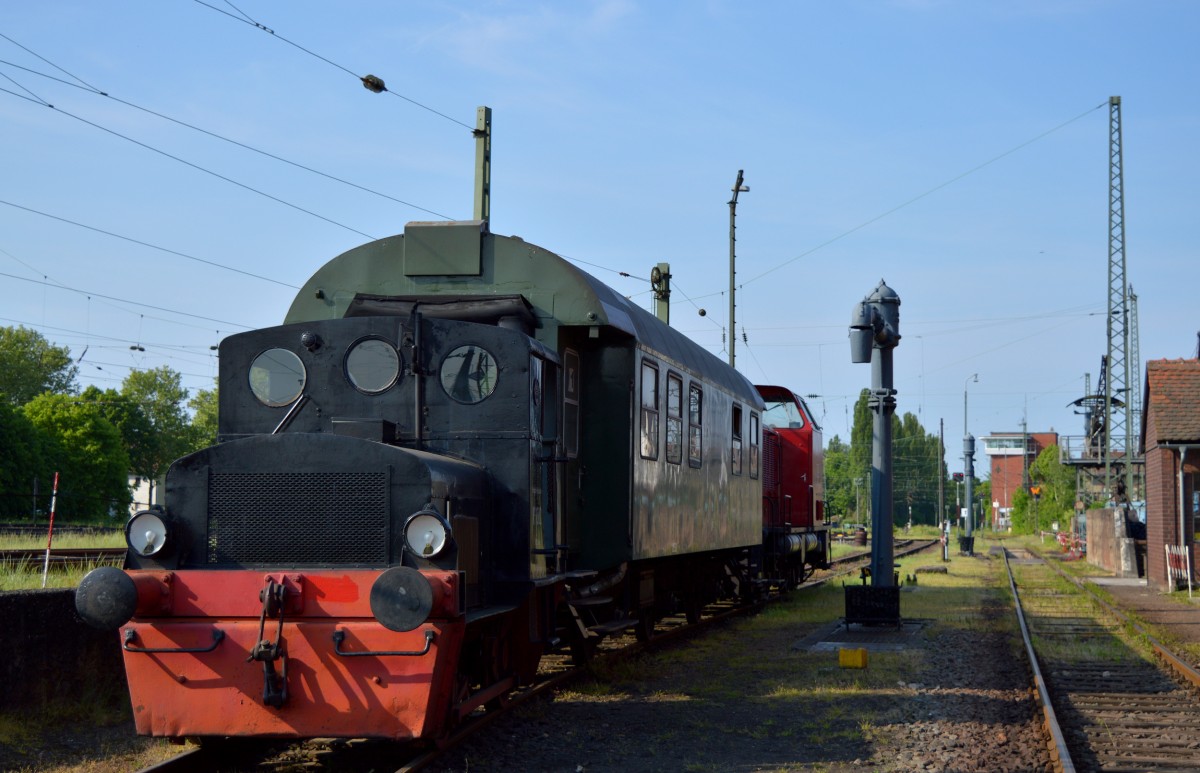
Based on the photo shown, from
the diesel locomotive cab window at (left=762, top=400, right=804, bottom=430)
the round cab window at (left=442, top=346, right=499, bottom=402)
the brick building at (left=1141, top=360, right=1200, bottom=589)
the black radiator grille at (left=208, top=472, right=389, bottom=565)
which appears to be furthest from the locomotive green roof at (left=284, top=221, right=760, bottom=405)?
the brick building at (left=1141, top=360, right=1200, bottom=589)

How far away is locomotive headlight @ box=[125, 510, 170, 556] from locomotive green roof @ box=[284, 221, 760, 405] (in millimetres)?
2717

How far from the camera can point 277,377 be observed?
335 inches

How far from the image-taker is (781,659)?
517 inches

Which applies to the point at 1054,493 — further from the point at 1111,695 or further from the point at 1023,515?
the point at 1111,695

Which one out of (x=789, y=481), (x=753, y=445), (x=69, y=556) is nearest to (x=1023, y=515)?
(x=789, y=481)

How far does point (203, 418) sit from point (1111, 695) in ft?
319

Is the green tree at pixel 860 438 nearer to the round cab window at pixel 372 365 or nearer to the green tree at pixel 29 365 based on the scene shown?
the green tree at pixel 29 365

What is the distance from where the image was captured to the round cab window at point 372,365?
8422 millimetres

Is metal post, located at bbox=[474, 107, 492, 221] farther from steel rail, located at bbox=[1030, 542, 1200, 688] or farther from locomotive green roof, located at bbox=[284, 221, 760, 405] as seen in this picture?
steel rail, located at bbox=[1030, 542, 1200, 688]

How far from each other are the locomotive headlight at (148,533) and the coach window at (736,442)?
371 inches

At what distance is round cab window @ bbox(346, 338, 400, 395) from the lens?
8422 millimetres

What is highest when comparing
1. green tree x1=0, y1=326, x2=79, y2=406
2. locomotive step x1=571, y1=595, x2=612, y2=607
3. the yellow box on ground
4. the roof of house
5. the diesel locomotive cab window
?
green tree x1=0, y1=326, x2=79, y2=406

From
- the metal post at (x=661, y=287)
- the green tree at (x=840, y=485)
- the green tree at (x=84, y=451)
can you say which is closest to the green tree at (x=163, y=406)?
the green tree at (x=84, y=451)

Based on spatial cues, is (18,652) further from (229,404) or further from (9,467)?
(9,467)
